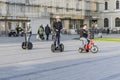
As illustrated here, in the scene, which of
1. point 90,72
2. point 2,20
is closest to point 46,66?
point 90,72

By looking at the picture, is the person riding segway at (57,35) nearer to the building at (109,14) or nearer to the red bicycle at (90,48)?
the red bicycle at (90,48)

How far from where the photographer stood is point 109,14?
8444cm

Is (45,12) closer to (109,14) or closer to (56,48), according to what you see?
(109,14)

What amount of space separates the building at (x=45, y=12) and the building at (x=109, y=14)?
2.19 metres

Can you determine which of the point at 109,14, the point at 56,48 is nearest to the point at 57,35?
the point at 56,48

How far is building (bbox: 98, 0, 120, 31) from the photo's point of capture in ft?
269

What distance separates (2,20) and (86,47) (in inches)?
1435

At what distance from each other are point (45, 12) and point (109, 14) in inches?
990

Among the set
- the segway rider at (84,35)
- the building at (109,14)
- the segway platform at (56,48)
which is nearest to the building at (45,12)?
the building at (109,14)

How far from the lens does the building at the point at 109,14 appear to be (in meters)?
82.1

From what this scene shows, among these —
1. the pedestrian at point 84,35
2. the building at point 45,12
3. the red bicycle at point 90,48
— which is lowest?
the red bicycle at point 90,48

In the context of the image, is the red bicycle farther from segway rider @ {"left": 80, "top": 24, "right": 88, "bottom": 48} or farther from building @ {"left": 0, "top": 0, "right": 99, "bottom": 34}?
building @ {"left": 0, "top": 0, "right": 99, "bottom": 34}

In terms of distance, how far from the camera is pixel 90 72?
39.0 ft

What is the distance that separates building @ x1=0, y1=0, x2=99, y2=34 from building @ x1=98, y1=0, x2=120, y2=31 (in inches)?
86.4
